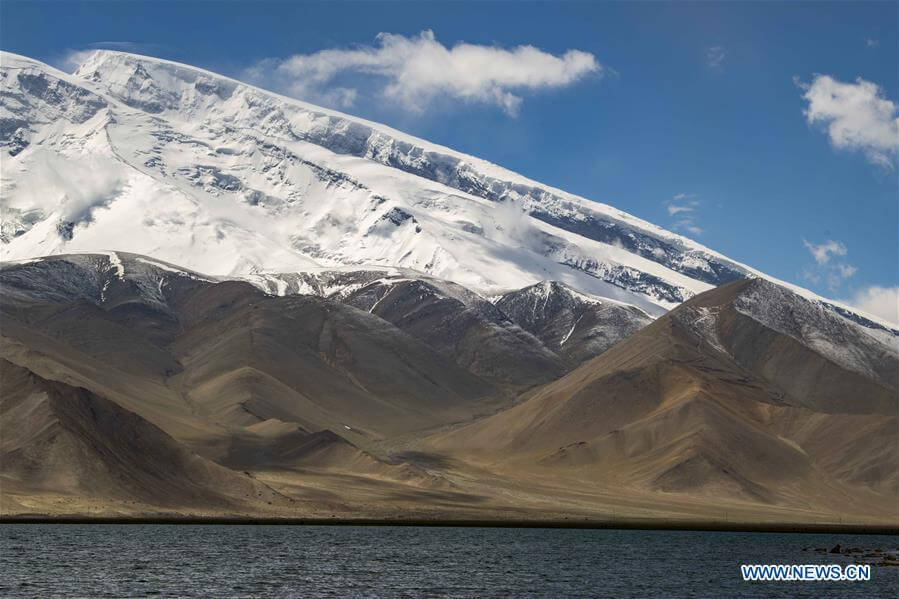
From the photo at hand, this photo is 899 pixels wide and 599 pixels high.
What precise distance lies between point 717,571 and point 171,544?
58.1 m

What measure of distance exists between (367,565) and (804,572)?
138ft

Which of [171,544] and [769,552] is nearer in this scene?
[171,544]

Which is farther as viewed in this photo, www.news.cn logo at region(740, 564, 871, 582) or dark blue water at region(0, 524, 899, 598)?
www.news.cn logo at region(740, 564, 871, 582)

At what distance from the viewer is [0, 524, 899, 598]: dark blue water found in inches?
4547

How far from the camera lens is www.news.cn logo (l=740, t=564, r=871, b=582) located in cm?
13638

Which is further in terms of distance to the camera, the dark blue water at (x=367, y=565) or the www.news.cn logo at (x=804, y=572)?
the www.news.cn logo at (x=804, y=572)

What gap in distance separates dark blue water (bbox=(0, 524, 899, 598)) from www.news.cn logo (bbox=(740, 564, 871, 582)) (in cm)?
197

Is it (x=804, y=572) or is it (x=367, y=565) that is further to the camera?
(x=804, y=572)

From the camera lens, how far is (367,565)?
140 meters

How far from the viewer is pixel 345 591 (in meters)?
114

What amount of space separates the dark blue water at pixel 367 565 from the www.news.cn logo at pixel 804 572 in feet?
Result: 6.47

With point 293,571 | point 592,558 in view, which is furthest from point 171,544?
point 592,558

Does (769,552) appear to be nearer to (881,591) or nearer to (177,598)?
(881,591)

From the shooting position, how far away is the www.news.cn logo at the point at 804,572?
136m
